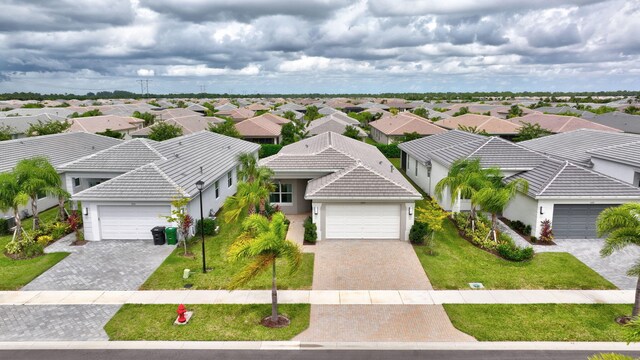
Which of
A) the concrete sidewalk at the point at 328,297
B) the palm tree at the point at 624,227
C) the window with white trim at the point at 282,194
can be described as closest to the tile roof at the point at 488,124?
the window with white trim at the point at 282,194

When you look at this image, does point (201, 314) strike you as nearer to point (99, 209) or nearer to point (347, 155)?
point (99, 209)

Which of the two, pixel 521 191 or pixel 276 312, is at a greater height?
pixel 521 191

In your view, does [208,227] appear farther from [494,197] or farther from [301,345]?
[494,197]

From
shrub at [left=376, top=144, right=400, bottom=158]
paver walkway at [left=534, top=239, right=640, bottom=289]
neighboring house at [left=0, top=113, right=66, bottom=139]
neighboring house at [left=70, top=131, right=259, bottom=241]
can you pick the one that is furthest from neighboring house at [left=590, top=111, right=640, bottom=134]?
neighboring house at [left=0, top=113, right=66, bottom=139]

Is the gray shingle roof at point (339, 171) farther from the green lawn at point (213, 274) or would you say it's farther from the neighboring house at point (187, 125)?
the neighboring house at point (187, 125)

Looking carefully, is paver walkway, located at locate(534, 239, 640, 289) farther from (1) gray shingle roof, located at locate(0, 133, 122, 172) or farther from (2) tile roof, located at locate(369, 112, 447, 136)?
(2) tile roof, located at locate(369, 112, 447, 136)

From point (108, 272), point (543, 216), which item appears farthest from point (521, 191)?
point (108, 272)

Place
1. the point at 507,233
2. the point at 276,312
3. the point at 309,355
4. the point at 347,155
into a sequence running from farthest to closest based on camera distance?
the point at 347,155 → the point at 507,233 → the point at 276,312 → the point at 309,355
